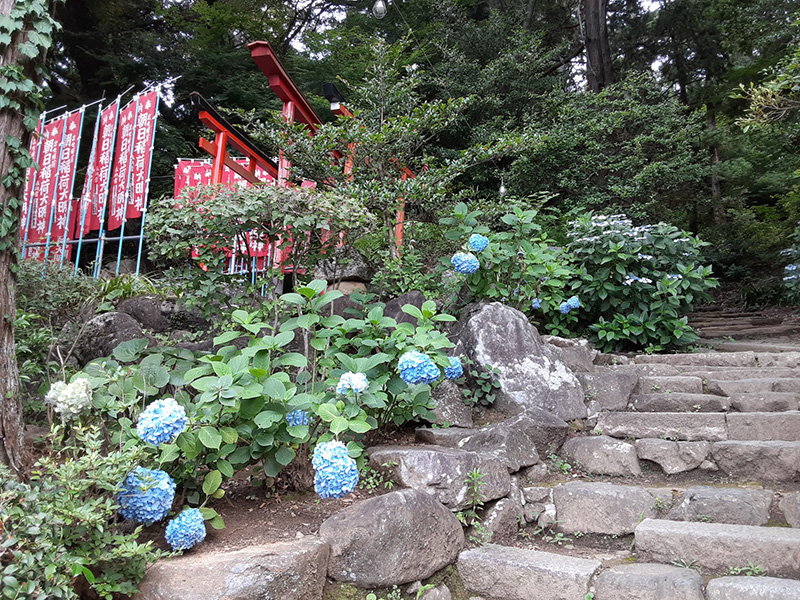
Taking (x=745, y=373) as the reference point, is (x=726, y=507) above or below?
below

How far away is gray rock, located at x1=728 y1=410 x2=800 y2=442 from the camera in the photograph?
285 centimetres

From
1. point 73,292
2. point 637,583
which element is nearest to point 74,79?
point 73,292

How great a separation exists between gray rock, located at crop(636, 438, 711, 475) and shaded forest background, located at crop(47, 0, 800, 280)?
4909mm

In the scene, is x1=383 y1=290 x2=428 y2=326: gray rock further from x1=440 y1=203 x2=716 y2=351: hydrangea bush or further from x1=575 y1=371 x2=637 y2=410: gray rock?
x1=575 y1=371 x2=637 y2=410: gray rock

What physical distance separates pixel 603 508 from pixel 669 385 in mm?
1438

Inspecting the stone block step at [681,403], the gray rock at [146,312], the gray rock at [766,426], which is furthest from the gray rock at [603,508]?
the gray rock at [146,312]

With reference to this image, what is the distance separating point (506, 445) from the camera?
2.71 m

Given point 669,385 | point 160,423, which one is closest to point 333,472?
point 160,423

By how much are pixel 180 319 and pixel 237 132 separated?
277cm

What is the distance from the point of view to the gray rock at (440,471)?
2.36 meters

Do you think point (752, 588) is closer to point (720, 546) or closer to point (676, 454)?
point (720, 546)

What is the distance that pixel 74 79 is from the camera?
405 inches

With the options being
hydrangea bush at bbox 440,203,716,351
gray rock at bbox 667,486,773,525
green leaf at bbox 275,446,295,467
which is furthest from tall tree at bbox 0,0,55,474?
gray rock at bbox 667,486,773,525

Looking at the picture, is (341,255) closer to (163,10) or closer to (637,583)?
(637,583)
